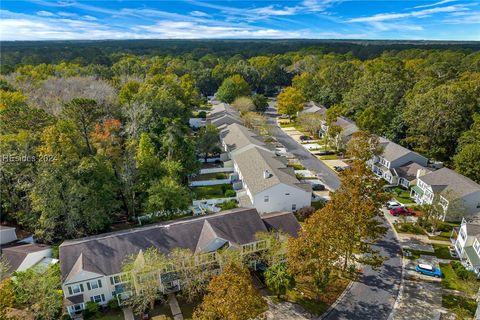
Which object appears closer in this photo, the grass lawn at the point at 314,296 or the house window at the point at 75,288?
the house window at the point at 75,288

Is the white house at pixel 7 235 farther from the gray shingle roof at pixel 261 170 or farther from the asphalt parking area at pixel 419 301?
the asphalt parking area at pixel 419 301

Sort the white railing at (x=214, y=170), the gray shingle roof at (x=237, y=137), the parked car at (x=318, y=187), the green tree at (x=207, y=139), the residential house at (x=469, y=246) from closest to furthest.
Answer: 1. the residential house at (x=469, y=246)
2. the parked car at (x=318, y=187)
3. the white railing at (x=214, y=170)
4. the green tree at (x=207, y=139)
5. the gray shingle roof at (x=237, y=137)

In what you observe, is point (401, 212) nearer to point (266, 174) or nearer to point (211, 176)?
point (266, 174)

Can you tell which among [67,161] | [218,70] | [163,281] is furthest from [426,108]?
[218,70]

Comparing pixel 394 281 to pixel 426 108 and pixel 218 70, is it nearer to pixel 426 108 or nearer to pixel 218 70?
pixel 426 108

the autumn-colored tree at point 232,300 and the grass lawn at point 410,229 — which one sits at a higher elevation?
the autumn-colored tree at point 232,300

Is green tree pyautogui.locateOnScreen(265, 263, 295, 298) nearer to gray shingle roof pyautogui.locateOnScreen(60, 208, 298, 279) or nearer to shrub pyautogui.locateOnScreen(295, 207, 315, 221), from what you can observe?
gray shingle roof pyautogui.locateOnScreen(60, 208, 298, 279)

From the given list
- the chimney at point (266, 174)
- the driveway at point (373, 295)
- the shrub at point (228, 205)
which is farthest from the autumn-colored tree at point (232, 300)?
the chimney at point (266, 174)
